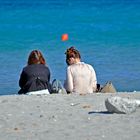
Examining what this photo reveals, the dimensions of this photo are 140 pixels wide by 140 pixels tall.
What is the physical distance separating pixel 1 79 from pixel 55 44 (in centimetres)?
1143

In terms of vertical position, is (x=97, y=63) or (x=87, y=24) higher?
(x=87, y=24)

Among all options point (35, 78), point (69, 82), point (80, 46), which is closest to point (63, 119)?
point (35, 78)

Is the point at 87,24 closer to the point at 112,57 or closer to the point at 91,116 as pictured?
the point at 112,57

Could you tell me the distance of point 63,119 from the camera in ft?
32.4

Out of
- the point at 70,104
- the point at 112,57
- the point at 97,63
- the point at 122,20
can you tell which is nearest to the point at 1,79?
the point at 97,63

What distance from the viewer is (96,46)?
27.6 metres

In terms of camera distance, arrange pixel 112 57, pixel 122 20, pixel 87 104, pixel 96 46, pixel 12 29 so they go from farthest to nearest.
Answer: pixel 122 20 → pixel 12 29 → pixel 96 46 → pixel 112 57 → pixel 87 104

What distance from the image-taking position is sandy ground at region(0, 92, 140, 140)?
29.4ft

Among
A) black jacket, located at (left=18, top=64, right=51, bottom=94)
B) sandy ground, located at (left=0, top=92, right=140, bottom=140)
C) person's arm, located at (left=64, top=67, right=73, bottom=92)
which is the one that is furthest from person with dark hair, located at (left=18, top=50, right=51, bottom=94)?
sandy ground, located at (left=0, top=92, right=140, bottom=140)

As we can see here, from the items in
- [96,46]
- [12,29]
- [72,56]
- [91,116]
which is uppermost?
[12,29]

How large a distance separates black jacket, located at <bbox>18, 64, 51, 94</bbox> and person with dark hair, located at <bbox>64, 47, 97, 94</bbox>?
14.0 inches

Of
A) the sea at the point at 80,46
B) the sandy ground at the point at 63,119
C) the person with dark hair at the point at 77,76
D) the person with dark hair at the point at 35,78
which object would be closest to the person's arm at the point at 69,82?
the person with dark hair at the point at 77,76

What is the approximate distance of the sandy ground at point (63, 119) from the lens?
8.97 meters

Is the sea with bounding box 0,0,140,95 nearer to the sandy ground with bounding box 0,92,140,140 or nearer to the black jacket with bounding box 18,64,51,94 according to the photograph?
the black jacket with bounding box 18,64,51,94
